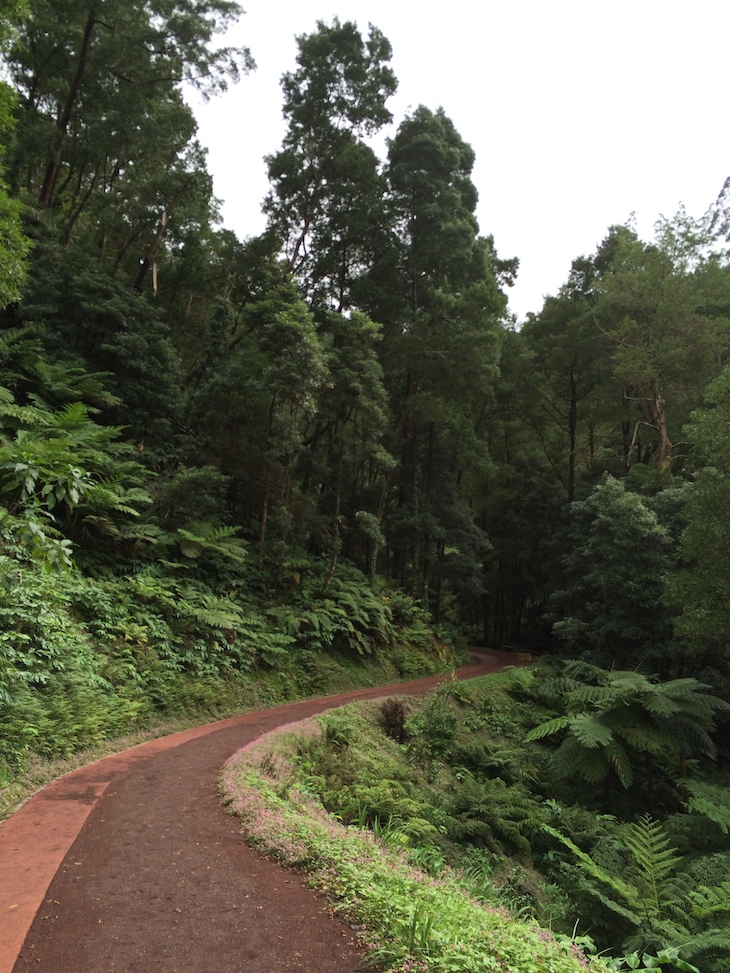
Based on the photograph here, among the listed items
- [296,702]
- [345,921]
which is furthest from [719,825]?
[296,702]

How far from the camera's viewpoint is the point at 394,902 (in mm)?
3354

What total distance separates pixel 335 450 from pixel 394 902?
16.9m

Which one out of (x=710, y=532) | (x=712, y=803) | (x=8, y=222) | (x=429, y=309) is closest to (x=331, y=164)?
(x=429, y=309)

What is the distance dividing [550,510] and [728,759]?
1657 cm

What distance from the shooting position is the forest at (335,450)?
26.1 ft

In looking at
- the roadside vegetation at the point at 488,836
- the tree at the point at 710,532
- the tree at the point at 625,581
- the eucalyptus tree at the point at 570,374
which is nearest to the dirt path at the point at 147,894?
the roadside vegetation at the point at 488,836

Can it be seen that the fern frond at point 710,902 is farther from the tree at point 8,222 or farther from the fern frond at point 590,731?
the tree at point 8,222

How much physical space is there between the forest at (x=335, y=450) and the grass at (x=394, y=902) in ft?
3.49

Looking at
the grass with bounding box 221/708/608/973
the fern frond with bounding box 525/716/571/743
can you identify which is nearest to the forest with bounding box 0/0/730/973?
the fern frond with bounding box 525/716/571/743

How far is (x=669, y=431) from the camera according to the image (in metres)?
A: 22.2

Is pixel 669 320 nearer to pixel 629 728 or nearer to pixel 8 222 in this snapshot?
pixel 629 728

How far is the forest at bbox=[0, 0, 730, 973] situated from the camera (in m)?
7.96

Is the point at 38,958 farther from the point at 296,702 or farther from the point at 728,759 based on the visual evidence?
the point at 728,759

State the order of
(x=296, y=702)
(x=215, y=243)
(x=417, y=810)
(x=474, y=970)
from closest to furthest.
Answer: (x=474, y=970), (x=417, y=810), (x=296, y=702), (x=215, y=243)
